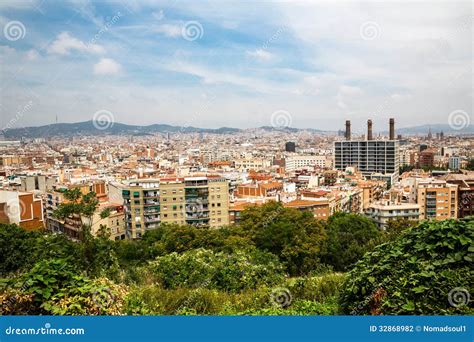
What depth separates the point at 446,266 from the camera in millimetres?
1876

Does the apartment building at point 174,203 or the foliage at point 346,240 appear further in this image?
the apartment building at point 174,203

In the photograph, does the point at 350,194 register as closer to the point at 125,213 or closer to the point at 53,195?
the point at 125,213

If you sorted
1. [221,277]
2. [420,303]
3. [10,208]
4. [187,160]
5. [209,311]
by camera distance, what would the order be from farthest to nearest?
[187,160] → [10,208] → [221,277] → [209,311] → [420,303]

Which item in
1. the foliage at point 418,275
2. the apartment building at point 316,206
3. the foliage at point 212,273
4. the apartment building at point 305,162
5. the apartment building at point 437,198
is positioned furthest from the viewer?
the apartment building at point 305,162

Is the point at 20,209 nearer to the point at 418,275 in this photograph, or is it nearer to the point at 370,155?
the point at 418,275

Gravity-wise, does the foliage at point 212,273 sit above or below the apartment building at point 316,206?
above

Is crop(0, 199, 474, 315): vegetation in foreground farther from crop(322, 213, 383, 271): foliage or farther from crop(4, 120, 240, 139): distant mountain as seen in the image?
crop(322, 213, 383, 271): foliage

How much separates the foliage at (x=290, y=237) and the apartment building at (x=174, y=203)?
199 inches

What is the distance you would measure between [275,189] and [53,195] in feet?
33.4

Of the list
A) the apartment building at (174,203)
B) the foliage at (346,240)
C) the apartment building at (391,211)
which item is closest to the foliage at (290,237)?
the foliage at (346,240)

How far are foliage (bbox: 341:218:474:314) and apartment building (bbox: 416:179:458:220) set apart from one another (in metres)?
8.15

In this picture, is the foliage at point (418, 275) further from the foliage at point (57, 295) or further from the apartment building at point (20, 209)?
the apartment building at point (20, 209)

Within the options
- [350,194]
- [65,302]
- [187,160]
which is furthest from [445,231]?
[187,160]

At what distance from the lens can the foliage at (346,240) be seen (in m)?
6.48
